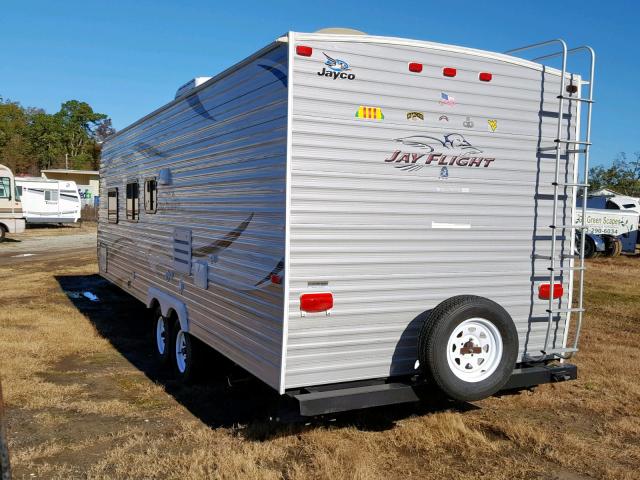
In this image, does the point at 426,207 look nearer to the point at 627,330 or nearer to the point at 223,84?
the point at 223,84

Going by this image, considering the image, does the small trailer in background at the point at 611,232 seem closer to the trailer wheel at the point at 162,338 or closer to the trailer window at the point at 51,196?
the trailer wheel at the point at 162,338

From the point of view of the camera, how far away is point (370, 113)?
14.0 ft

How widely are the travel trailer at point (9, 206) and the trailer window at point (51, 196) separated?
20.0ft

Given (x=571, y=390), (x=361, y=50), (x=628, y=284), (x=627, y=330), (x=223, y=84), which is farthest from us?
(x=628, y=284)

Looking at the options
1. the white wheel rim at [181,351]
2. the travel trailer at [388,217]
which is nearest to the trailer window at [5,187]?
the white wheel rim at [181,351]

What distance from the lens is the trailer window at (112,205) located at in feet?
31.0

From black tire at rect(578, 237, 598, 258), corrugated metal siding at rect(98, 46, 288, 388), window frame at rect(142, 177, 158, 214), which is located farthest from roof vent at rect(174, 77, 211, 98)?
black tire at rect(578, 237, 598, 258)

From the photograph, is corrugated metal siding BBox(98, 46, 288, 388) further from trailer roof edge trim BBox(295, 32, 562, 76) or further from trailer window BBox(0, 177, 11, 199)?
trailer window BBox(0, 177, 11, 199)

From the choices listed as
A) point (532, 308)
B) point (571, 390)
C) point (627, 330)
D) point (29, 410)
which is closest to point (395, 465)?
point (532, 308)

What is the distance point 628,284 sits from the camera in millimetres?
14461

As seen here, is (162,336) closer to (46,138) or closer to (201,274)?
(201,274)

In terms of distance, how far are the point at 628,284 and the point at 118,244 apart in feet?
39.3

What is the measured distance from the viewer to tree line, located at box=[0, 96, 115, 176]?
194 feet

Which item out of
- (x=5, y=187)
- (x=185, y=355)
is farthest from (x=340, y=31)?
(x=5, y=187)
